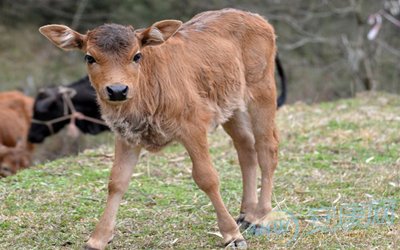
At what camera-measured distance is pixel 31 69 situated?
957 inches

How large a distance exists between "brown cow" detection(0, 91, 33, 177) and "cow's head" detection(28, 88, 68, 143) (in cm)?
28

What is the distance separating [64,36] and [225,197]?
2548mm

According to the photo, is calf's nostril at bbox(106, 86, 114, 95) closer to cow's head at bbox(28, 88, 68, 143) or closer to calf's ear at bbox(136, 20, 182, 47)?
calf's ear at bbox(136, 20, 182, 47)

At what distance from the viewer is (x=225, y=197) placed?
26.6 ft

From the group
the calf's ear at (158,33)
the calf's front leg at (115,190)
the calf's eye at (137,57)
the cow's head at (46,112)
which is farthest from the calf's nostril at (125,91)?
the cow's head at (46,112)

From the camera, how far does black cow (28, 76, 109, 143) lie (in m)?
15.0

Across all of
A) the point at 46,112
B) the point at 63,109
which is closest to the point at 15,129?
the point at 46,112

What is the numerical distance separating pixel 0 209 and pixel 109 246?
150cm

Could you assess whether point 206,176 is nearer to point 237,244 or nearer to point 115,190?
point 237,244

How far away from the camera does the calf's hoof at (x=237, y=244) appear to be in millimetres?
6312

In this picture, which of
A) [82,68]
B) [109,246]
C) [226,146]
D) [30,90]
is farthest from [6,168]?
[82,68]

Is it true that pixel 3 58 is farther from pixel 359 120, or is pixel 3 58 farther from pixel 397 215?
pixel 397 215

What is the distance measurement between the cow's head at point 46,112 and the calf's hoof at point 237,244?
9279 mm

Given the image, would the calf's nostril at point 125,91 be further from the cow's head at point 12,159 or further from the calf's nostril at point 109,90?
the cow's head at point 12,159
